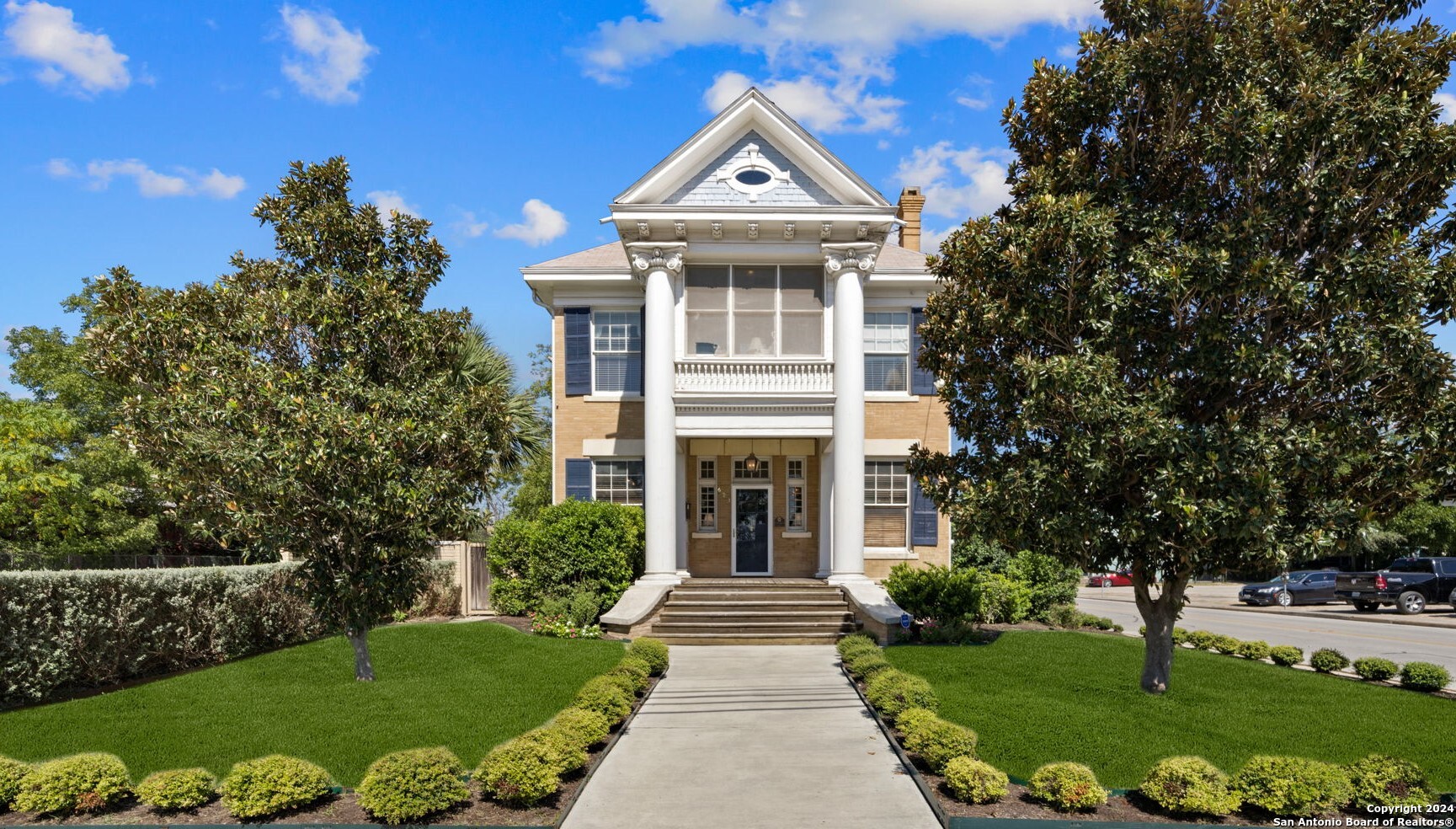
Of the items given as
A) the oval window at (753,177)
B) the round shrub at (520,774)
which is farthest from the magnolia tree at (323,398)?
the oval window at (753,177)

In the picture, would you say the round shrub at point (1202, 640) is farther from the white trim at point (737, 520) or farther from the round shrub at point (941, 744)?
the round shrub at point (941, 744)

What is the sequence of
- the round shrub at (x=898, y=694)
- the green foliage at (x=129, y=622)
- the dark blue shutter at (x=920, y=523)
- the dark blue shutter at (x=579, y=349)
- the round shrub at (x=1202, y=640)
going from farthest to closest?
the dark blue shutter at (x=579, y=349) → the dark blue shutter at (x=920, y=523) → the round shrub at (x=1202, y=640) → the green foliage at (x=129, y=622) → the round shrub at (x=898, y=694)

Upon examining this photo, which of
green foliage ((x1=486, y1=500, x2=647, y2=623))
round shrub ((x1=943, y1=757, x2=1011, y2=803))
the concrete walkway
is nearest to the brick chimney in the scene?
green foliage ((x1=486, y1=500, x2=647, y2=623))

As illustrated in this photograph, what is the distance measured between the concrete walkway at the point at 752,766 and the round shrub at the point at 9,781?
4.32 meters

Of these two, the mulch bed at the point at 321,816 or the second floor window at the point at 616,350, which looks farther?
the second floor window at the point at 616,350

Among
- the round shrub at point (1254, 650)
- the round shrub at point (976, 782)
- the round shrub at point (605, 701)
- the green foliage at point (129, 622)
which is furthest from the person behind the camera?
the round shrub at point (1254, 650)

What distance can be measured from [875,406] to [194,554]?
2342 cm

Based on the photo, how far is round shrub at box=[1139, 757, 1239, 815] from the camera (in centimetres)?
746

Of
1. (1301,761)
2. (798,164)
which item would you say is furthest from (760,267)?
(1301,761)

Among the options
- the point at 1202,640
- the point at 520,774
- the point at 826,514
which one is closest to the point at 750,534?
the point at 826,514

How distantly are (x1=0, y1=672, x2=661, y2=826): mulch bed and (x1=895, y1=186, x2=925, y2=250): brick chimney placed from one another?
880 inches

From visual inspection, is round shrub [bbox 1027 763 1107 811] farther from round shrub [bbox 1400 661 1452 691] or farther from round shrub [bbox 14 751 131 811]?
round shrub [bbox 1400 661 1452 691]

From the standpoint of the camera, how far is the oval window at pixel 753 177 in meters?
21.1

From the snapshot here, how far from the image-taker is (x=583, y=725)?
31.2 feet
